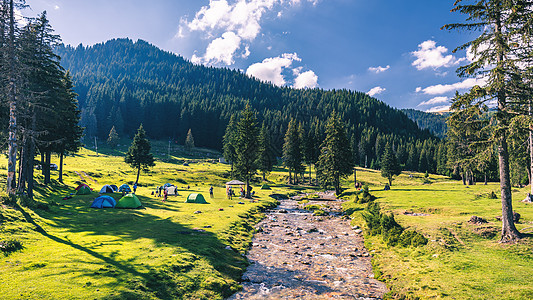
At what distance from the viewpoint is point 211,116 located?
151750mm

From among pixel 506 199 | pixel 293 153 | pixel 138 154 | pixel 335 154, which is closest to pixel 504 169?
pixel 506 199

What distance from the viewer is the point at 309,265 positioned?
16469 mm

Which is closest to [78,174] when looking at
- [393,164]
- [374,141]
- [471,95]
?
[471,95]

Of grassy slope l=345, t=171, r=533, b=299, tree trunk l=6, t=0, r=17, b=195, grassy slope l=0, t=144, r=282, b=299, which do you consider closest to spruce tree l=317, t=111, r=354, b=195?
grassy slope l=345, t=171, r=533, b=299

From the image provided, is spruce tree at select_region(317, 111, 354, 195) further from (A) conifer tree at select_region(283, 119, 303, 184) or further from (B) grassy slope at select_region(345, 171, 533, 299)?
(B) grassy slope at select_region(345, 171, 533, 299)

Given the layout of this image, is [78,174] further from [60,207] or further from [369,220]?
[369,220]

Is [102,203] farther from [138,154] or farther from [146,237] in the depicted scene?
[138,154]

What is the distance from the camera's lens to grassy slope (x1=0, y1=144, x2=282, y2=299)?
1054 cm

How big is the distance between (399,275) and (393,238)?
5716mm

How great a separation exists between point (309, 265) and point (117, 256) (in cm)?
Result: 1140

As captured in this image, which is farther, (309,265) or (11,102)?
(11,102)

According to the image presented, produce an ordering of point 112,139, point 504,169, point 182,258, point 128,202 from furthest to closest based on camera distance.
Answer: point 112,139
point 128,202
point 504,169
point 182,258

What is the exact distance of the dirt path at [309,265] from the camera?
12883 mm

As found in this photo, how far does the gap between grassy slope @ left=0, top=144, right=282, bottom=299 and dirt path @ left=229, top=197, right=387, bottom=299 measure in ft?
4.77
